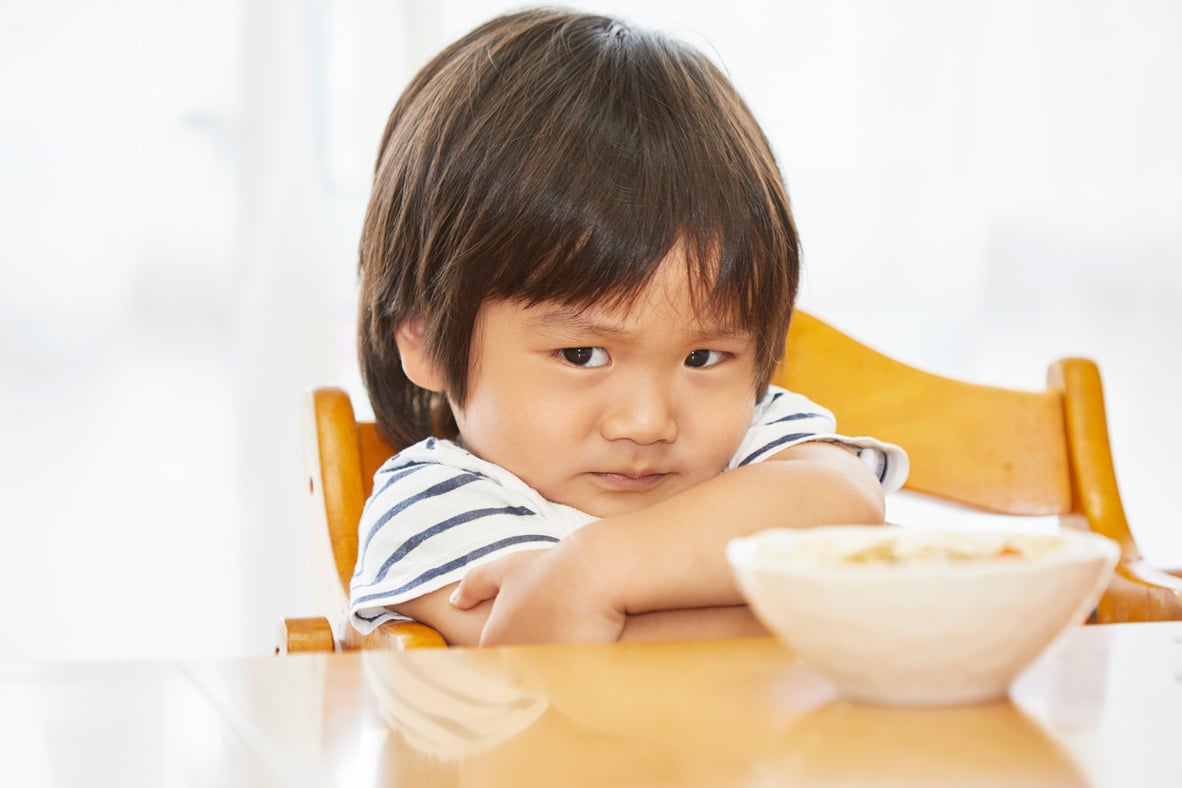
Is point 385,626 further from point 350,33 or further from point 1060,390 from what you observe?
point 350,33

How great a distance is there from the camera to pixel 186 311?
5.97ft

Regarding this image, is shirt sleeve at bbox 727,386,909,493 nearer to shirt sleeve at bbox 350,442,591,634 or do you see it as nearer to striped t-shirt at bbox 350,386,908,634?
striped t-shirt at bbox 350,386,908,634

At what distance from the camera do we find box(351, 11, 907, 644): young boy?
0.84 m

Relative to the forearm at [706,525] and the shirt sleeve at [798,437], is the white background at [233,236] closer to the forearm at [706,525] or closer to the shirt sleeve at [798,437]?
the shirt sleeve at [798,437]

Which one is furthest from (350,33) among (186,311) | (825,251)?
(825,251)

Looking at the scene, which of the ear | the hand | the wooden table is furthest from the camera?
the ear

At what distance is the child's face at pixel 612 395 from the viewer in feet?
2.78

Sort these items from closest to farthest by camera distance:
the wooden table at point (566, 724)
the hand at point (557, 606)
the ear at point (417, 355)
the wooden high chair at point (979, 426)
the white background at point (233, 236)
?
the wooden table at point (566, 724) < the hand at point (557, 606) < the ear at point (417, 355) < the wooden high chair at point (979, 426) < the white background at point (233, 236)

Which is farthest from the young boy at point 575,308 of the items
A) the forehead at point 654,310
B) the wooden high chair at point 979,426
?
the wooden high chair at point 979,426

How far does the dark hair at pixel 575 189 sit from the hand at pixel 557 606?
0.71 feet

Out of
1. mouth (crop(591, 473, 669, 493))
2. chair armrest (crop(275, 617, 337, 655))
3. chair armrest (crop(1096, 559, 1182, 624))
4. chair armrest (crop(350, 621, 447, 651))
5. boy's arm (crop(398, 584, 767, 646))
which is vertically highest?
mouth (crop(591, 473, 669, 493))

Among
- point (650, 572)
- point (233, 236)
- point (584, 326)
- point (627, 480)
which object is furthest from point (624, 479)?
point (233, 236)

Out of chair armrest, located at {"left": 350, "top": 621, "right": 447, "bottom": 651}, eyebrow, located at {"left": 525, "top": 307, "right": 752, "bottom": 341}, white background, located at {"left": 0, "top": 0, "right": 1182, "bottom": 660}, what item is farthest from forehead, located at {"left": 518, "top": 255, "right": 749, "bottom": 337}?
white background, located at {"left": 0, "top": 0, "right": 1182, "bottom": 660}

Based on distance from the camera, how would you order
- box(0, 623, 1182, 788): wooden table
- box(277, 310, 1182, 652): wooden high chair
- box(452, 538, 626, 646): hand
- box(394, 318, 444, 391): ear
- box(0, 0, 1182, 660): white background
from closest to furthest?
box(0, 623, 1182, 788): wooden table, box(452, 538, 626, 646): hand, box(394, 318, 444, 391): ear, box(277, 310, 1182, 652): wooden high chair, box(0, 0, 1182, 660): white background
